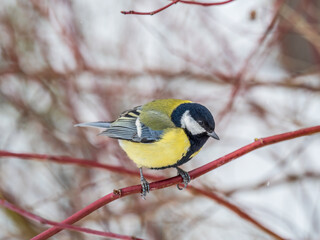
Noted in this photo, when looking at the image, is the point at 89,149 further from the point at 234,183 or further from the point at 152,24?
the point at 234,183

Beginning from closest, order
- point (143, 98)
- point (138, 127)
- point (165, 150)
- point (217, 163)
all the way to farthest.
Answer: point (217, 163) → point (165, 150) → point (138, 127) → point (143, 98)

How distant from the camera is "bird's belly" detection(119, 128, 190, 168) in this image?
75.3 inches

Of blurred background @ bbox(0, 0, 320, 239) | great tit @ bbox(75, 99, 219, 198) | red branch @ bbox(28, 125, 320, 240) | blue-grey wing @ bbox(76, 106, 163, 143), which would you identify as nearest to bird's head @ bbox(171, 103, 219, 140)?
great tit @ bbox(75, 99, 219, 198)

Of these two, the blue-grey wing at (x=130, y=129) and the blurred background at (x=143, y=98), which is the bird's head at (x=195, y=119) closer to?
the blue-grey wing at (x=130, y=129)

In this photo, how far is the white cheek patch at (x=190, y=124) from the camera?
1934mm

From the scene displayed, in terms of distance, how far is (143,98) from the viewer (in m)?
3.11

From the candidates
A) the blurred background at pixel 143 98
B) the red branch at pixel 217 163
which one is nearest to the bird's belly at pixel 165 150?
the red branch at pixel 217 163

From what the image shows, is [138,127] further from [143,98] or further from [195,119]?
[143,98]

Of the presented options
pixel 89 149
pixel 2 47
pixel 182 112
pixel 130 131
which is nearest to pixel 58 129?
pixel 89 149

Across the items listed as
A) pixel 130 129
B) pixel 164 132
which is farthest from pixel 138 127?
pixel 164 132

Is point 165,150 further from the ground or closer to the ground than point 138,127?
closer to the ground

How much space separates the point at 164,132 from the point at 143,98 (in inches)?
45.4

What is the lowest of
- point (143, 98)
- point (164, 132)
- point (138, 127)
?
point (164, 132)

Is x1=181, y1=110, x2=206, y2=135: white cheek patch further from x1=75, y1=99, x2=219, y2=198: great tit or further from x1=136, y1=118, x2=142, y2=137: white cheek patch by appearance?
x1=136, y1=118, x2=142, y2=137: white cheek patch
